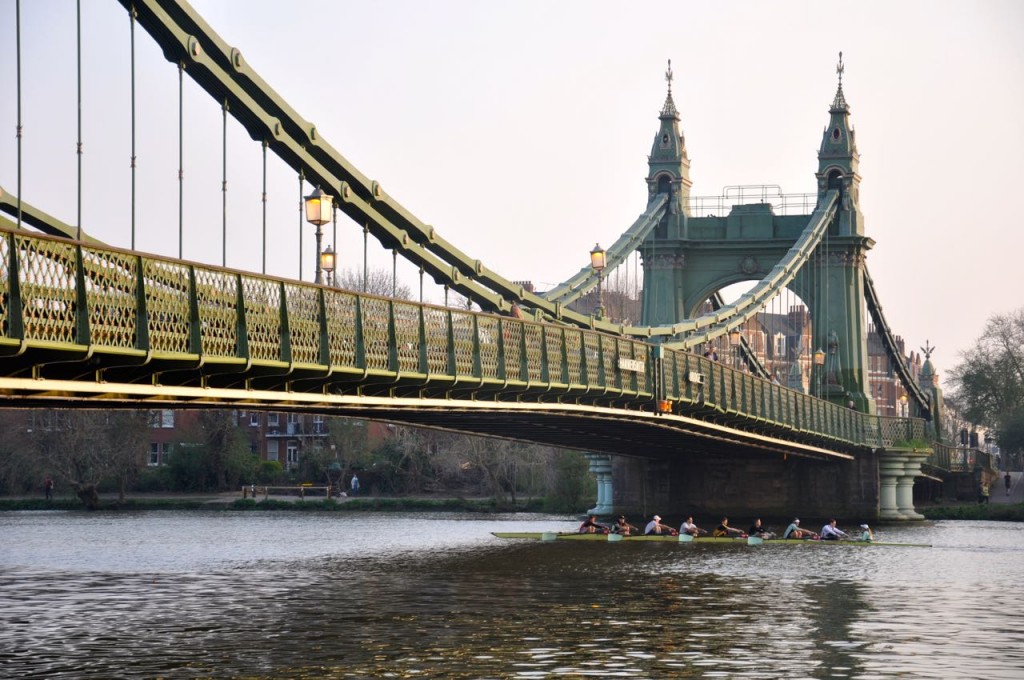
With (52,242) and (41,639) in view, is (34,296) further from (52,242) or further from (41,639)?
(41,639)

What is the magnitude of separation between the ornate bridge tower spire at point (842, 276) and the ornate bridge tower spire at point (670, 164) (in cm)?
719

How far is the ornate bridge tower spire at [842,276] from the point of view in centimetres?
9150

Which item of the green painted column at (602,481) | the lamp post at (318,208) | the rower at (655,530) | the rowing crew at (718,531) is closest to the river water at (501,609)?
the rowing crew at (718,531)

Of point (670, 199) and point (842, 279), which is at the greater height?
point (670, 199)

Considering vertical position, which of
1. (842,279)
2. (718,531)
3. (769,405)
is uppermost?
(842,279)

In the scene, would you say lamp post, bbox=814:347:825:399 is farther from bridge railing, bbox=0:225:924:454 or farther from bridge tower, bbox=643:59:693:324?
bridge railing, bbox=0:225:924:454

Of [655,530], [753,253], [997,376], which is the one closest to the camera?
[655,530]

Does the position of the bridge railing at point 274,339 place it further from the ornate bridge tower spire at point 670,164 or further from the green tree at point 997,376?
the green tree at point 997,376

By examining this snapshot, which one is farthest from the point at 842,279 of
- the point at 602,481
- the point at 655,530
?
the point at 655,530

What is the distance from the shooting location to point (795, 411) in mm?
74625

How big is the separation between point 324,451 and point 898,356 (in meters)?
34.8

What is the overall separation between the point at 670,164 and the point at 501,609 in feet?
183

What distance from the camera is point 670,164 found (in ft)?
301

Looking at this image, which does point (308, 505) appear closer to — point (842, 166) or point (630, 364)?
point (842, 166)
